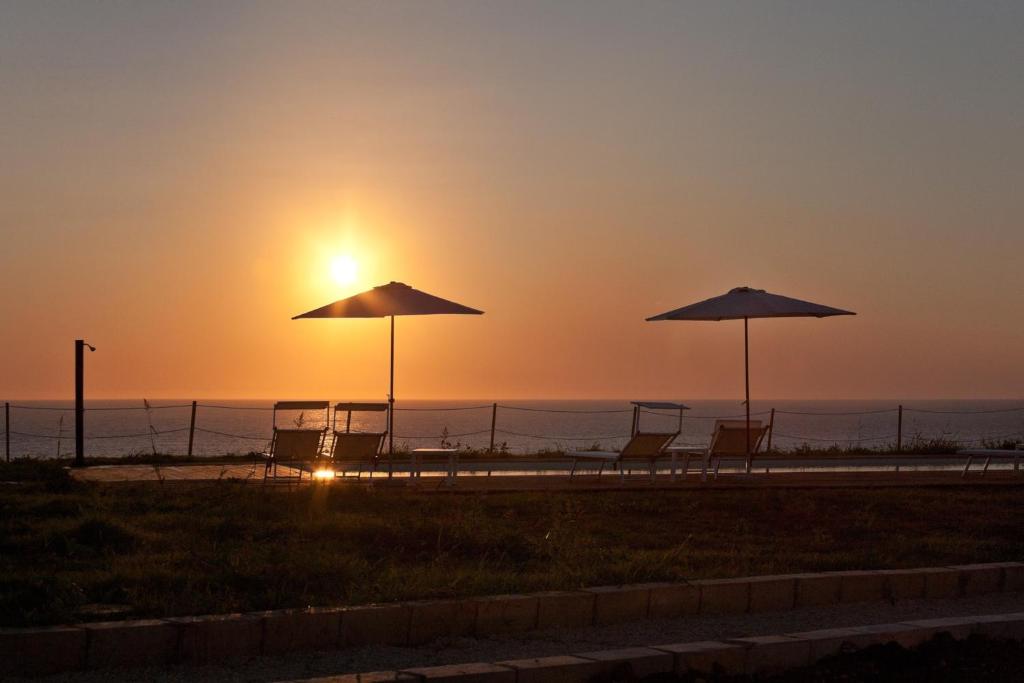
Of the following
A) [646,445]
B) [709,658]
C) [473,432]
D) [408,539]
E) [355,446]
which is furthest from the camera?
[473,432]

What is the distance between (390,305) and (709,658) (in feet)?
30.1

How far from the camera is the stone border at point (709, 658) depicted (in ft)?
15.8

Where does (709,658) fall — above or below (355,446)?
below

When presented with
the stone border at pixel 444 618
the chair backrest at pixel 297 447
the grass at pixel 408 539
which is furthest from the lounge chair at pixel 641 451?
the stone border at pixel 444 618

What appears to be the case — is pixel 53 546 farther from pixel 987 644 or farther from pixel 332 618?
pixel 987 644

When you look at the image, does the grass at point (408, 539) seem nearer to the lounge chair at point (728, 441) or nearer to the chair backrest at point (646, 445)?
the chair backrest at point (646, 445)

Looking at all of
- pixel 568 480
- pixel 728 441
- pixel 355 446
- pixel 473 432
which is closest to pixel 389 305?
pixel 355 446

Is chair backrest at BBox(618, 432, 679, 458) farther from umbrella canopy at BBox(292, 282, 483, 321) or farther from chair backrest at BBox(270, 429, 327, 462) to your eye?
chair backrest at BBox(270, 429, 327, 462)

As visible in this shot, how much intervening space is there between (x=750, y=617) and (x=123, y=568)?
11.2 feet

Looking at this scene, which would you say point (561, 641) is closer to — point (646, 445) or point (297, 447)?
point (297, 447)

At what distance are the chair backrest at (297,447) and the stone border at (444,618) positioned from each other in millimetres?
5970

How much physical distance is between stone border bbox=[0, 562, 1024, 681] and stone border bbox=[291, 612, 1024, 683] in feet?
0.26

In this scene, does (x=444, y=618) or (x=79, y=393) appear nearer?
(x=444, y=618)

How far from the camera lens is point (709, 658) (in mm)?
5191
